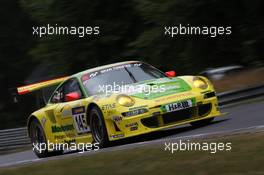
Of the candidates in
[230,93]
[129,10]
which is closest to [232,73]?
[230,93]

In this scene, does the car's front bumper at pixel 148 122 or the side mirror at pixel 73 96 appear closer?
the car's front bumper at pixel 148 122

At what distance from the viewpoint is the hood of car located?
1007 centimetres

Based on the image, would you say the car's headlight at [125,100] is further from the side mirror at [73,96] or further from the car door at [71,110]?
the side mirror at [73,96]

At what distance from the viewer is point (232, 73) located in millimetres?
20062

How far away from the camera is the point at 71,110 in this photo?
10773 millimetres

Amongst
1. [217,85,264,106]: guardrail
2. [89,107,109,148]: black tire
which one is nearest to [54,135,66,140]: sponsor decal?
[89,107,109,148]: black tire

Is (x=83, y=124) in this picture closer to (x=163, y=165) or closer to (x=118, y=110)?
(x=118, y=110)

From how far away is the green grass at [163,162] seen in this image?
6566 millimetres

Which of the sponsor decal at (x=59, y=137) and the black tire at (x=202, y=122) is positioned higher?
the black tire at (x=202, y=122)

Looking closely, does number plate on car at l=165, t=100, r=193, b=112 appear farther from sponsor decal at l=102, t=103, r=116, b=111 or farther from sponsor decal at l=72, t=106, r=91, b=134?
sponsor decal at l=72, t=106, r=91, b=134

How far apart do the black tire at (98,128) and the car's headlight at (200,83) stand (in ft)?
5.02

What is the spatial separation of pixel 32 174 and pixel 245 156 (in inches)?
103

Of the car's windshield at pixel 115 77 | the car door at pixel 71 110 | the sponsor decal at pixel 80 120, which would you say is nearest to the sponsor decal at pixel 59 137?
the car door at pixel 71 110

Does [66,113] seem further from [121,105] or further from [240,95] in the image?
[240,95]
